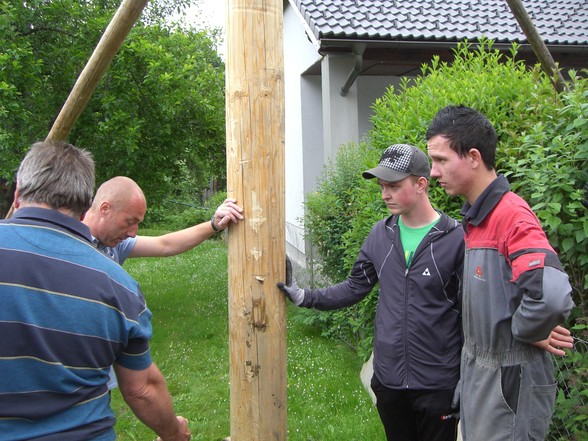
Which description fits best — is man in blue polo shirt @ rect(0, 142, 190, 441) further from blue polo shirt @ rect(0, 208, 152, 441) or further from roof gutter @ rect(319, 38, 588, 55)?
roof gutter @ rect(319, 38, 588, 55)

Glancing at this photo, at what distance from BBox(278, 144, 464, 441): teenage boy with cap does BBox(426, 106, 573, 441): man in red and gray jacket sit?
9.1 inches

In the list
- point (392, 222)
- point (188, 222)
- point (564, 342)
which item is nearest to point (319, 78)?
point (392, 222)

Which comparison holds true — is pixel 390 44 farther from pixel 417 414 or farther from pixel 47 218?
pixel 47 218

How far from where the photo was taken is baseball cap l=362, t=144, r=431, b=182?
270cm

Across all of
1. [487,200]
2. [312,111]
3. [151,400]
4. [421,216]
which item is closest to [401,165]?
[421,216]

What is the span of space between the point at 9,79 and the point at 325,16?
14.7 feet

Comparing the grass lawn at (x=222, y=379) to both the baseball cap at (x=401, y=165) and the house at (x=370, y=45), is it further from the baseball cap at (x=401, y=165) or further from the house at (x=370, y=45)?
the baseball cap at (x=401, y=165)

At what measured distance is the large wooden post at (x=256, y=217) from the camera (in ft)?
Answer: 7.47

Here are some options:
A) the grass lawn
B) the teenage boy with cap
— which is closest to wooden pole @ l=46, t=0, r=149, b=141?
the teenage boy with cap

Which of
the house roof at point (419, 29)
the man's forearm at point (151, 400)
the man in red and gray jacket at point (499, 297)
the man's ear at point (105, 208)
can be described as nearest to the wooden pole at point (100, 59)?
the man's ear at point (105, 208)

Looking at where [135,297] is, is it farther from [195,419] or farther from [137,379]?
[195,419]

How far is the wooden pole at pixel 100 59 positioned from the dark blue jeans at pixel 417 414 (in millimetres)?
2068

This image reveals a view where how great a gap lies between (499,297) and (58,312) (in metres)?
1.57

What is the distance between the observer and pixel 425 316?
2592 millimetres
